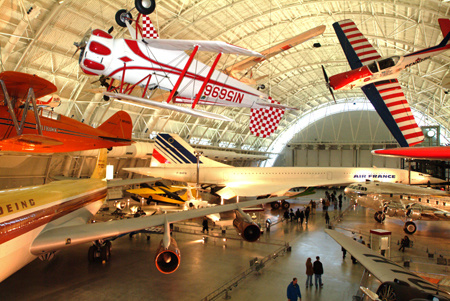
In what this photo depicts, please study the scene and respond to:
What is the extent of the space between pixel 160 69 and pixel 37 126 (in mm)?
3597

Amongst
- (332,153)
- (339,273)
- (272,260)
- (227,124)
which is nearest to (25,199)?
(272,260)

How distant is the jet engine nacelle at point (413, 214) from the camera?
587 inches

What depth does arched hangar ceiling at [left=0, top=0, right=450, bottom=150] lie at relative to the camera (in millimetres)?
14145

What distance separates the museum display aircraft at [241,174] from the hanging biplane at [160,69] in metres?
11.3

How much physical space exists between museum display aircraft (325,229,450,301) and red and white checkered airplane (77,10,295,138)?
15.7 feet

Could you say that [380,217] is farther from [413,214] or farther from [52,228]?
[52,228]

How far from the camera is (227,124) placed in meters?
36.6

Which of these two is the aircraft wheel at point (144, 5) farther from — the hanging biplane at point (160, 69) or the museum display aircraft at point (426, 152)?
the museum display aircraft at point (426, 152)

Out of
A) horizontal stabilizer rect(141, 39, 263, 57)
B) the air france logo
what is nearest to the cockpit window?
Answer: horizontal stabilizer rect(141, 39, 263, 57)

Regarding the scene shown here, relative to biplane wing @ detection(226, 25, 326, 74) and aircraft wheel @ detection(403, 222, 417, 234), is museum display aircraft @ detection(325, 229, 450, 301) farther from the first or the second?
aircraft wheel @ detection(403, 222, 417, 234)

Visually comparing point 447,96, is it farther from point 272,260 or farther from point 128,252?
point 128,252

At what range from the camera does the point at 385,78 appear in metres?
8.80

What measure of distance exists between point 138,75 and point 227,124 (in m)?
28.9

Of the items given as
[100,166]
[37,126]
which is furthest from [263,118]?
[37,126]
